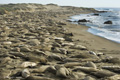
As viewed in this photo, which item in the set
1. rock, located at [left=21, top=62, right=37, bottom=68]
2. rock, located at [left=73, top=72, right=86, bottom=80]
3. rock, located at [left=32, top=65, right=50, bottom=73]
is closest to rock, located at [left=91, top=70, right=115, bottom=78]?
rock, located at [left=73, top=72, right=86, bottom=80]

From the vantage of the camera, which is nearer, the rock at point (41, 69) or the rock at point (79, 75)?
the rock at point (79, 75)

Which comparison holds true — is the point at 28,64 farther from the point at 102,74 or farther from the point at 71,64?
the point at 102,74

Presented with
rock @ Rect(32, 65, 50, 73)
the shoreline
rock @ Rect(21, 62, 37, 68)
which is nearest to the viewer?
rock @ Rect(32, 65, 50, 73)

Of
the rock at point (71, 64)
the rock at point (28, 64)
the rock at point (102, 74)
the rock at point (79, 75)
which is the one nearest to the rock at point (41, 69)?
the rock at point (28, 64)

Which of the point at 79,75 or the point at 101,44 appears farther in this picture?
the point at 101,44

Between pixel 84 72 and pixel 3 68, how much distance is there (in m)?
2.16

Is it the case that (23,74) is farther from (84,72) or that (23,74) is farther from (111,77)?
(111,77)

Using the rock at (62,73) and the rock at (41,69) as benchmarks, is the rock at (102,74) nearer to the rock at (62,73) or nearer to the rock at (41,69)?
the rock at (62,73)

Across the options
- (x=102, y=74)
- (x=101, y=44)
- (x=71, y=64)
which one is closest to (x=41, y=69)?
(x=71, y=64)

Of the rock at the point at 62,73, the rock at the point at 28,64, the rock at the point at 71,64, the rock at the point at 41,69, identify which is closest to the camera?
the rock at the point at 62,73

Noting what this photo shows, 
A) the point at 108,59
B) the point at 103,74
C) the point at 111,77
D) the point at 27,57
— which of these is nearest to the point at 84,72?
the point at 103,74

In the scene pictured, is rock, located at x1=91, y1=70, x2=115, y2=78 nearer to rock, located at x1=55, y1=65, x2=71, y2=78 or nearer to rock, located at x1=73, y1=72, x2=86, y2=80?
rock, located at x1=73, y1=72, x2=86, y2=80

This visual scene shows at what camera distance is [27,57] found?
4.68 meters

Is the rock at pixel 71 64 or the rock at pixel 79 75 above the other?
the rock at pixel 71 64
